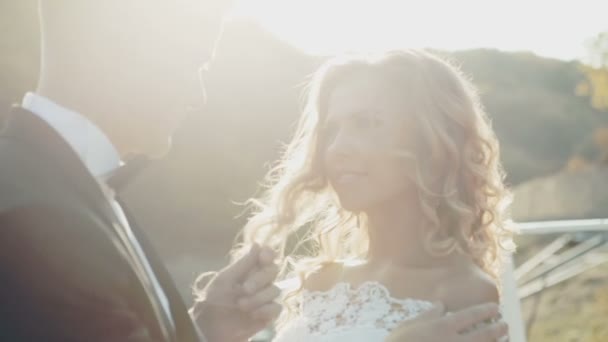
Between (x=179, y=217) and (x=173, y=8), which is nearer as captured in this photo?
(x=173, y=8)

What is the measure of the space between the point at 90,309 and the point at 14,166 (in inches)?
9.9

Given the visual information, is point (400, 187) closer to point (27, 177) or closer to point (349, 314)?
point (349, 314)

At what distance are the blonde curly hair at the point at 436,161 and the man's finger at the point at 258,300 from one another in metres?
0.69

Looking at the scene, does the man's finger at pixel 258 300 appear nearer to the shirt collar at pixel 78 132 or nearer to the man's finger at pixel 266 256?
the man's finger at pixel 266 256

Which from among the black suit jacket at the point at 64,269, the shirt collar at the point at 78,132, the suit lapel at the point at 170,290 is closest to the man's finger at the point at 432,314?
the suit lapel at the point at 170,290

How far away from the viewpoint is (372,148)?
→ 252cm

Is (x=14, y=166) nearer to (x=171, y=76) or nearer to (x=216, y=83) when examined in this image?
(x=171, y=76)

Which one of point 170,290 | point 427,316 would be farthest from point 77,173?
point 427,316

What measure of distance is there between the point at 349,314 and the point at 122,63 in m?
1.32

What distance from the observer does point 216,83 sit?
984cm

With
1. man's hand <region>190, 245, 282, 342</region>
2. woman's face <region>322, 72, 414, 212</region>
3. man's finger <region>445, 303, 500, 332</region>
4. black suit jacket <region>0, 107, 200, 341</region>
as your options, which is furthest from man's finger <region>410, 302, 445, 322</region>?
black suit jacket <region>0, 107, 200, 341</region>

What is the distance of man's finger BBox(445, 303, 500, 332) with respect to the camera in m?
→ 2.22

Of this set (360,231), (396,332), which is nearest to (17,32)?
(360,231)

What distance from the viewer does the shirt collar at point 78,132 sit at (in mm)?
1545
